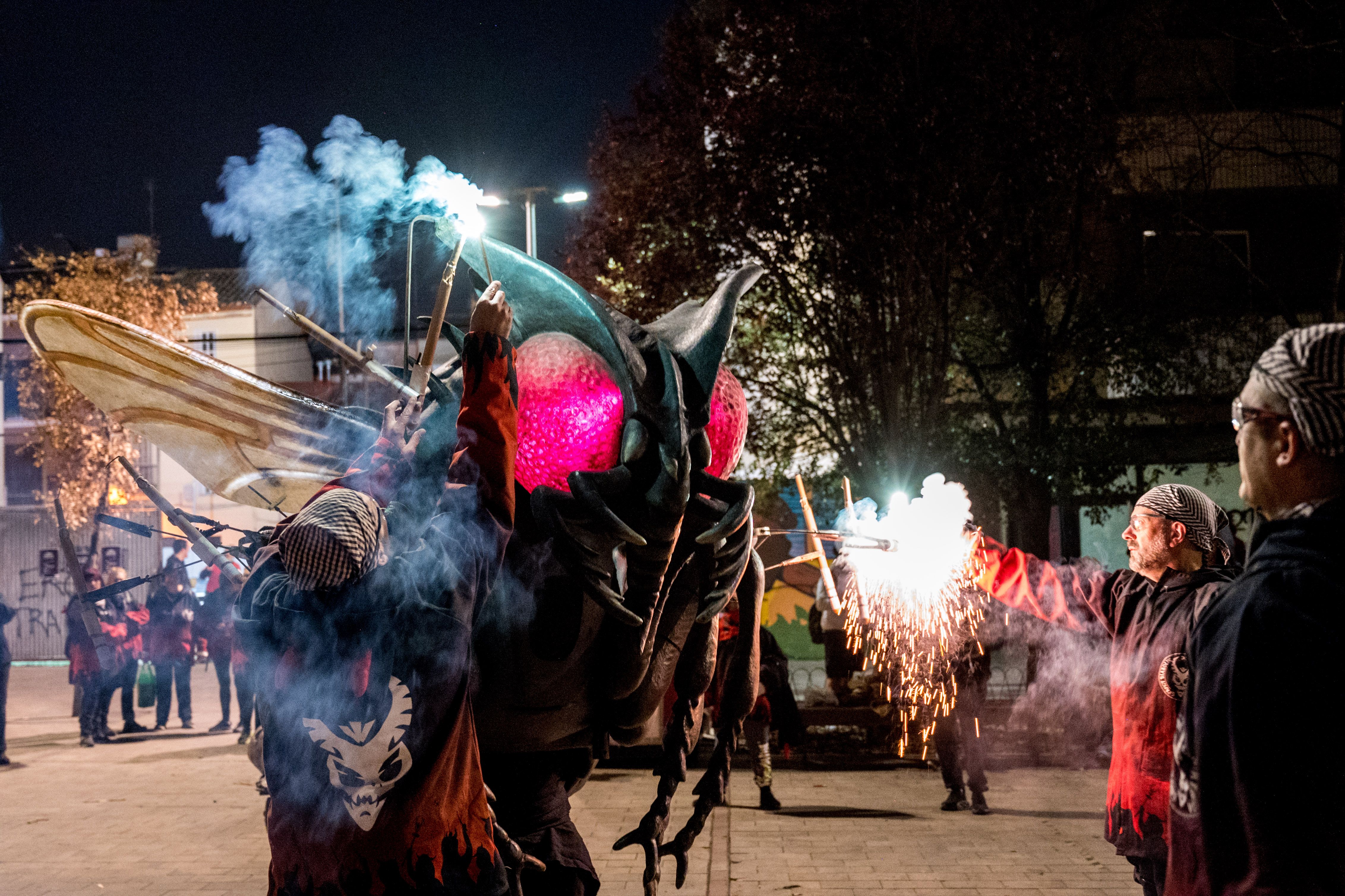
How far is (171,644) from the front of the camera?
1298 centimetres

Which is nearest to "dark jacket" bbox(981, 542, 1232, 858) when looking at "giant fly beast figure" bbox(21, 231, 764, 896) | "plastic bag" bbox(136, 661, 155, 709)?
"giant fly beast figure" bbox(21, 231, 764, 896)

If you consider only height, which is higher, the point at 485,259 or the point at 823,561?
the point at 485,259

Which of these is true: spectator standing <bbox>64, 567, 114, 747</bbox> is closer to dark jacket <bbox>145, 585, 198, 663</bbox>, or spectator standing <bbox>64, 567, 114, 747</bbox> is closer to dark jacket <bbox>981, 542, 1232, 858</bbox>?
dark jacket <bbox>145, 585, 198, 663</bbox>

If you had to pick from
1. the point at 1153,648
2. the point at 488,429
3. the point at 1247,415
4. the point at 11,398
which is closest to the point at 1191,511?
the point at 1153,648

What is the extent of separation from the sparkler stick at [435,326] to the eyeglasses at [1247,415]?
1.99m

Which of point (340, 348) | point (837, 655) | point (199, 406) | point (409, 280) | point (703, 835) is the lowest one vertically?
point (703, 835)

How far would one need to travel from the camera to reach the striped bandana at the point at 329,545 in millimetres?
2285

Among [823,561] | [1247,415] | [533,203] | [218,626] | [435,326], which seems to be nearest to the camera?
[1247,415]

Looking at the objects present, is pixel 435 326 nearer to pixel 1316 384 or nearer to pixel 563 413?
pixel 563 413

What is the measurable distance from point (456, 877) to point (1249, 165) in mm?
16440

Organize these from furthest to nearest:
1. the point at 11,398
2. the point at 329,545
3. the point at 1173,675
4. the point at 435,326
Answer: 1. the point at 11,398
2. the point at 1173,675
3. the point at 435,326
4. the point at 329,545

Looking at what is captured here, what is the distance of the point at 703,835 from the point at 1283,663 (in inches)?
260

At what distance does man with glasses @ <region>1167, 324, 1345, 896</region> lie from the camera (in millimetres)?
1908

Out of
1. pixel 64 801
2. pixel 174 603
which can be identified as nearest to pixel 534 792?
pixel 64 801
